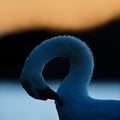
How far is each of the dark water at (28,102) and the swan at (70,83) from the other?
4.71 ft

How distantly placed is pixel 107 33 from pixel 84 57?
378 cm

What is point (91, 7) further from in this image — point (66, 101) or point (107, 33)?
point (66, 101)

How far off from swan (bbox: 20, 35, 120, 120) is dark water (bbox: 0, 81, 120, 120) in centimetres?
143

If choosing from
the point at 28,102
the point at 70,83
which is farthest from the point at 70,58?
the point at 28,102

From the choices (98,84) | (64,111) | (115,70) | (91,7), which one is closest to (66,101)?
(64,111)

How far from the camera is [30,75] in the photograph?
109 cm

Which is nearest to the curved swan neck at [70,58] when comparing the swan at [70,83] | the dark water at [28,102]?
the swan at [70,83]

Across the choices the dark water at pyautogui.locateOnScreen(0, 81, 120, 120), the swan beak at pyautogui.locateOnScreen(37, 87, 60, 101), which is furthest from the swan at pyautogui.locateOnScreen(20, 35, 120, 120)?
the dark water at pyautogui.locateOnScreen(0, 81, 120, 120)

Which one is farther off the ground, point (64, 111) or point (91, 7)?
point (91, 7)

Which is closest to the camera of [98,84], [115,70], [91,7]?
[98,84]

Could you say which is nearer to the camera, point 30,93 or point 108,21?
point 30,93

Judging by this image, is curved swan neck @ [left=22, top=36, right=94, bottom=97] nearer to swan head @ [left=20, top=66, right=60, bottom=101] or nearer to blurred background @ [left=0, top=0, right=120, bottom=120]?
swan head @ [left=20, top=66, right=60, bottom=101]

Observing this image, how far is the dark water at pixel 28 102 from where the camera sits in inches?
117

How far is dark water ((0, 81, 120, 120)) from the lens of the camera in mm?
2984
